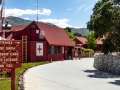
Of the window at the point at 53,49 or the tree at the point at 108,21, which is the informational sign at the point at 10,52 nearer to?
the tree at the point at 108,21

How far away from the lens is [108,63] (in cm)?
1945

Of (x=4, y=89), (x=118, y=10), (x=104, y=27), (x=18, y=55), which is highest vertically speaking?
(x=118, y=10)

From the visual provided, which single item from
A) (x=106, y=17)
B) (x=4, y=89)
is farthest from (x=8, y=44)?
(x=106, y=17)

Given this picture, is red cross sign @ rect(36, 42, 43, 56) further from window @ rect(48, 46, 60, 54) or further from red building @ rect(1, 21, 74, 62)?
window @ rect(48, 46, 60, 54)

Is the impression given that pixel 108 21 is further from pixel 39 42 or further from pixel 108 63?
pixel 39 42

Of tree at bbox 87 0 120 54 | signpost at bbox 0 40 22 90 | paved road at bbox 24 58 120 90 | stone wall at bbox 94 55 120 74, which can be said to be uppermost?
tree at bbox 87 0 120 54

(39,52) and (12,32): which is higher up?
(12,32)

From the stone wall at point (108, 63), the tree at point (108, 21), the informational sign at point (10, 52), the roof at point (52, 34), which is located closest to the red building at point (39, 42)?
the roof at point (52, 34)

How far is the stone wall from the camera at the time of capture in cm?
1794

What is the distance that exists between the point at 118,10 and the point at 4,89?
473 inches

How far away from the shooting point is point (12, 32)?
36.0 m

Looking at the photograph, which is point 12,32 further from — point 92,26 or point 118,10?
point 118,10

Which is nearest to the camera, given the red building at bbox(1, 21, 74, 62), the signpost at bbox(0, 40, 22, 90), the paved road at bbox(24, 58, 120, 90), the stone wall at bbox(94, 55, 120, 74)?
the signpost at bbox(0, 40, 22, 90)

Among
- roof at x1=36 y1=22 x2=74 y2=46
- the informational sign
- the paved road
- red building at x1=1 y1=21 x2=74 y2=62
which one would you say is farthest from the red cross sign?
the informational sign
